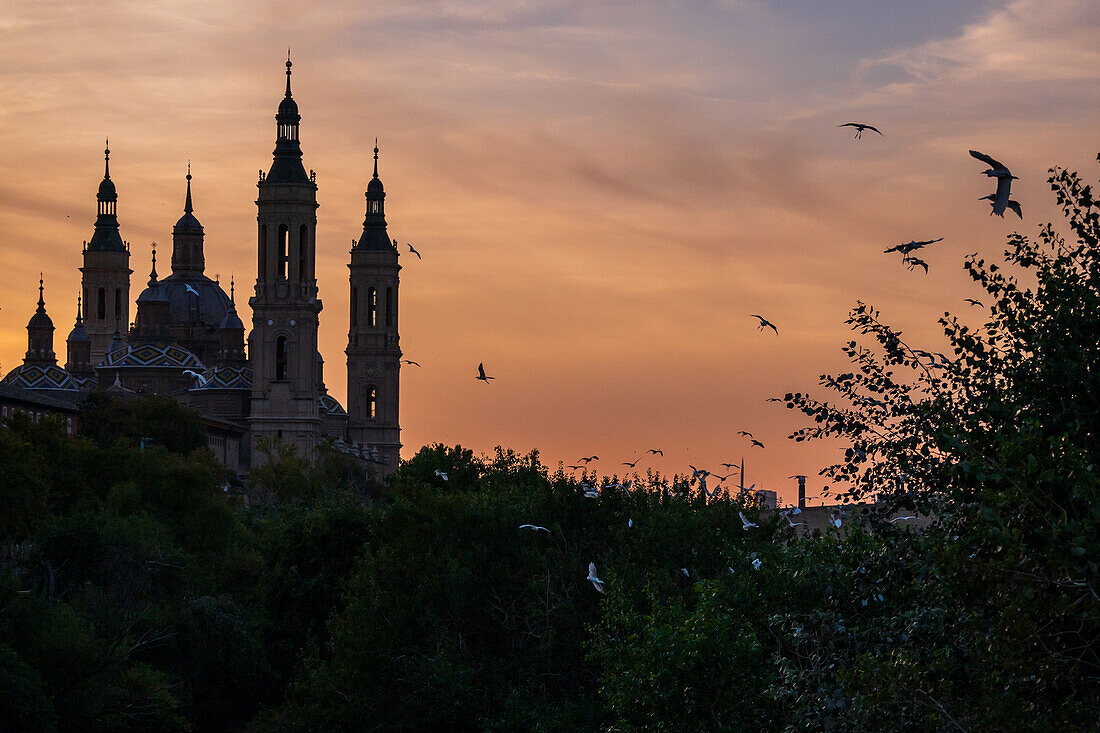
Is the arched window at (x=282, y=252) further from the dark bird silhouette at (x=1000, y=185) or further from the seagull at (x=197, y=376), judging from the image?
the dark bird silhouette at (x=1000, y=185)

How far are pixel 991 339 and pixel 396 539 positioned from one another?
3077 centimetres

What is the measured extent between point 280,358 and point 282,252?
370 inches

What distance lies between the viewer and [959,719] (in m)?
22.8

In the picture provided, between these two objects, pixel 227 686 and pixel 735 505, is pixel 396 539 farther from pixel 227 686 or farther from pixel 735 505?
pixel 227 686

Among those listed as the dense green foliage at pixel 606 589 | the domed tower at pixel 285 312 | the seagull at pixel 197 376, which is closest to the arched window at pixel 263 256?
the domed tower at pixel 285 312

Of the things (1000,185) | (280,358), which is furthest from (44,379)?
(1000,185)

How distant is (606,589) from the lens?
44375 millimetres

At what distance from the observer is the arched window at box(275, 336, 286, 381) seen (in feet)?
595

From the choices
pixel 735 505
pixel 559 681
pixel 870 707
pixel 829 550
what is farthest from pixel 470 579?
pixel 870 707

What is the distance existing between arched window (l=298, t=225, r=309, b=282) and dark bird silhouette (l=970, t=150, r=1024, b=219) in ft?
525

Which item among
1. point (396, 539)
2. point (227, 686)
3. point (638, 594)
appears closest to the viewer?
point (638, 594)

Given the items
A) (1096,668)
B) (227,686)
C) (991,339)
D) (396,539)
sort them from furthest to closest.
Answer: (227,686) → (396,539) → (991,339) → (1096,668)

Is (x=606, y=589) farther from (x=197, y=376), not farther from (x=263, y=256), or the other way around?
(x=197, y=376)

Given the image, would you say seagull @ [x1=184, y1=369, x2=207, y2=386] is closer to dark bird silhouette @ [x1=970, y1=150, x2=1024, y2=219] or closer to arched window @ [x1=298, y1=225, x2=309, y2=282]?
arched window @ [x1=298, y1=225, x2=309, y2=282]
